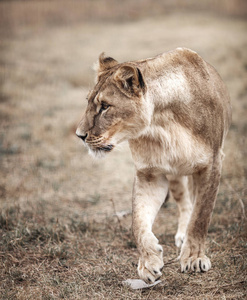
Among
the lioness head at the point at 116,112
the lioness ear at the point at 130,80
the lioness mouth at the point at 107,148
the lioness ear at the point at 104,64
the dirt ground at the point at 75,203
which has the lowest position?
the dirt ground at the point at 75,203

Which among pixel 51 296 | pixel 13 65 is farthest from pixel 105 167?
pixel 13 65

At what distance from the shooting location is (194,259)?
127 inches

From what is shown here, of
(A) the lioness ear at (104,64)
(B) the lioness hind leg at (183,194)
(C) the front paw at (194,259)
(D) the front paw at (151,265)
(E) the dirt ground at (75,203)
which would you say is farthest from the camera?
(B) the lioness hind leg at (183,194)

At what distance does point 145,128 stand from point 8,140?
4.34m

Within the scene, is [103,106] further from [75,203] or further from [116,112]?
[75,203]

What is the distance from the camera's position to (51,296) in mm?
2844

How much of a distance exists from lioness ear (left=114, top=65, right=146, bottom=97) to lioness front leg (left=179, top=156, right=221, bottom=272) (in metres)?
0.78

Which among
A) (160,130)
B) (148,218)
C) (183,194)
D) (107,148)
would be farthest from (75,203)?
(160,130)

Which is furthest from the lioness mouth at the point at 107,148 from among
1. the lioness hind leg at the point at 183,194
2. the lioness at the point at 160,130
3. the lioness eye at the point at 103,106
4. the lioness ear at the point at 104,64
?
the lioness hind leg at the point at 183,194

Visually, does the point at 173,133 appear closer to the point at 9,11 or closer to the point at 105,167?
the point at 105,167

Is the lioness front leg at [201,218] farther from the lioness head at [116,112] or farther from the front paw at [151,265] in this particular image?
the lioness head at [116,112]

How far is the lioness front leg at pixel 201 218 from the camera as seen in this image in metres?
3.26

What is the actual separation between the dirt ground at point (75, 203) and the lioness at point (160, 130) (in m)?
0.30

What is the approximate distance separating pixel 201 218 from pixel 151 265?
0.57 metres
